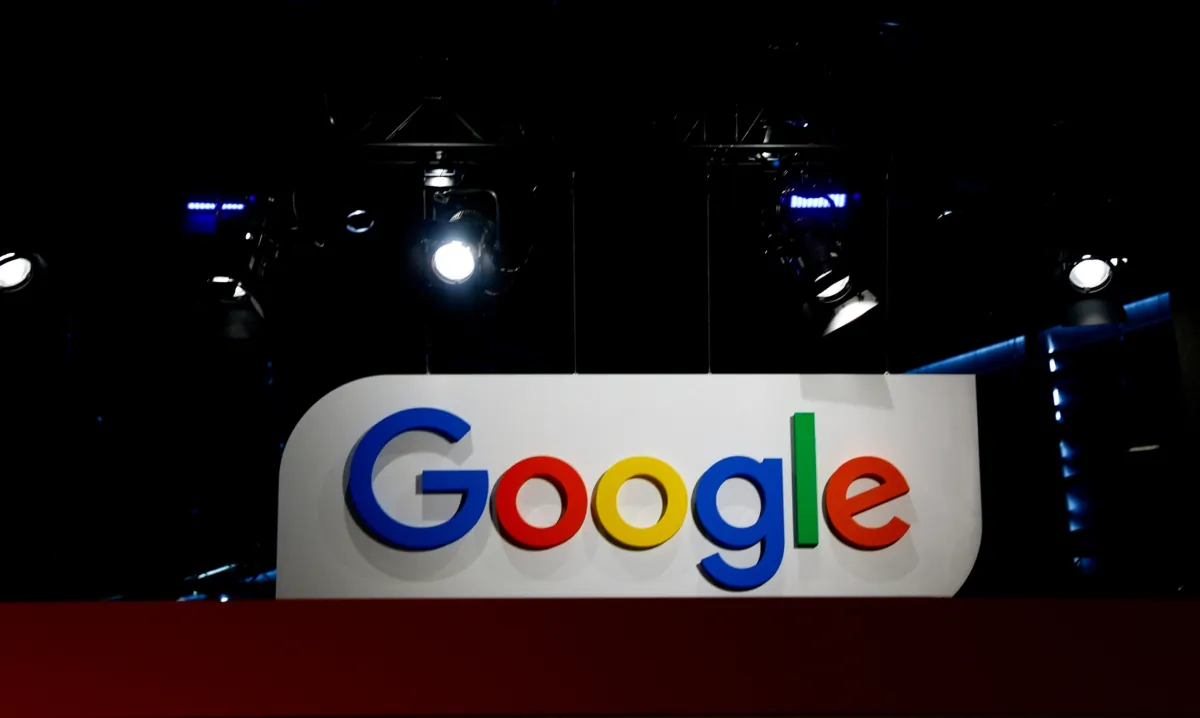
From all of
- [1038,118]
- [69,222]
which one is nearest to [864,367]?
[1038,118]

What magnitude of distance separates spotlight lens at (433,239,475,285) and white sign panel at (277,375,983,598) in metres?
0.53

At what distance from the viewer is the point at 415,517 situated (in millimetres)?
4781

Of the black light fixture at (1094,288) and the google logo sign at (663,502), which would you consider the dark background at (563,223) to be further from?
the google logo sign at (663,502)

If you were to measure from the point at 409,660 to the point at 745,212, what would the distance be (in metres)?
5.50

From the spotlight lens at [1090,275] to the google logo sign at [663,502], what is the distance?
1.33m

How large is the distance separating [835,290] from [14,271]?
12.9 ft

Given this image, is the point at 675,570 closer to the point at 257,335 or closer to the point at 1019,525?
the point at 257,335

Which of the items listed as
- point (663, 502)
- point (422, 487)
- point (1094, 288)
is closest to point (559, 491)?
point (663, 502)

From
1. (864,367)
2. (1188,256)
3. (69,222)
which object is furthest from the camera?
(864,367)

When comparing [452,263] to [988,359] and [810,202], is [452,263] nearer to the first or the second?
[810,202]

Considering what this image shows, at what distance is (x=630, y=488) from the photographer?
485cm

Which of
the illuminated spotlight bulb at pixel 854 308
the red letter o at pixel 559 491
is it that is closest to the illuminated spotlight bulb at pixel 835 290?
the illuminated spotlight bulb at pixel 854 308

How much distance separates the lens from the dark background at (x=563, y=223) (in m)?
4.44

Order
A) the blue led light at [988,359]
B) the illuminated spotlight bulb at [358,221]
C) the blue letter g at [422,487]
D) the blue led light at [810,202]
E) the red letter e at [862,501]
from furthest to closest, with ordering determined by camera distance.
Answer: the blue led light at [988,359], the blue led light at [810,202], the illuminated spotlight bulb at [358,221], the red letter e at [862,501], the blue letter g at [422,487]
